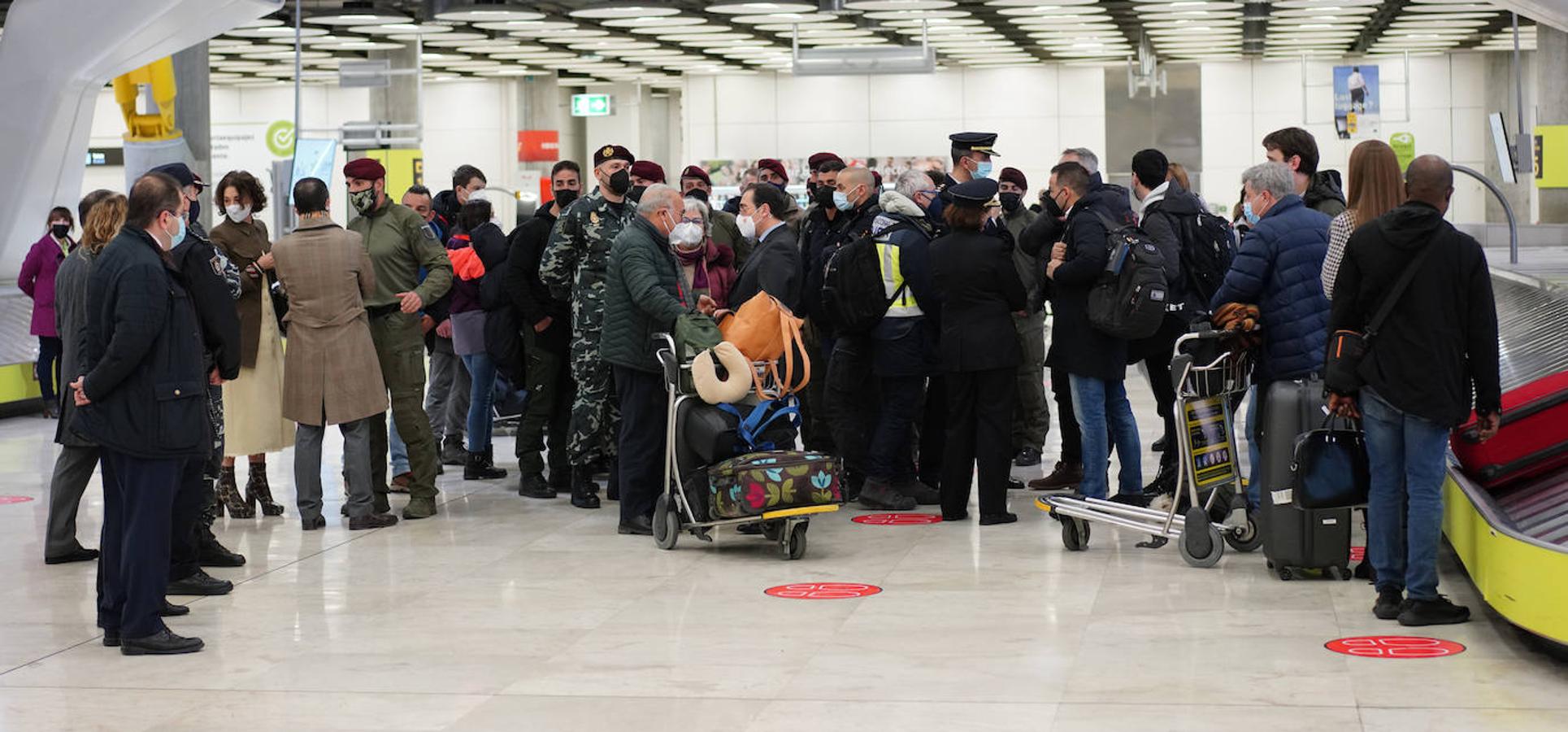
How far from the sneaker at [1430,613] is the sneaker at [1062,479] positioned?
3.57m

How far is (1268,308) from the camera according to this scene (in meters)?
6.70

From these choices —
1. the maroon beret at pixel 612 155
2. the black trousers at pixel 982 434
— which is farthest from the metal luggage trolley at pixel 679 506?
the maroon beret at pixel 612 155

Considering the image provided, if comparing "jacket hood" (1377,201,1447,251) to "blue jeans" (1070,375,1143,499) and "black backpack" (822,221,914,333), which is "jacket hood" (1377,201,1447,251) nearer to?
"blue jeans" (1070,375,1143,499)

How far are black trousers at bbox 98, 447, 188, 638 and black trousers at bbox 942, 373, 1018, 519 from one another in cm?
351

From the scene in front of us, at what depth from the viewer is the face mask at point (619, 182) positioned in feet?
27.1

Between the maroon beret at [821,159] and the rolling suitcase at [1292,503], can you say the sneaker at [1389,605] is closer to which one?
the rolling suitcase at [1292,503]

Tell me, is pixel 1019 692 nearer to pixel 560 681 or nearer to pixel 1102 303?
pixel 560 681

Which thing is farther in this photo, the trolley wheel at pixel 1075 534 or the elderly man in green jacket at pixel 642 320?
the elderly man in green jacket at pixel 642 320

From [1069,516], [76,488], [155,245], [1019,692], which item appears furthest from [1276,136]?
[76,488]

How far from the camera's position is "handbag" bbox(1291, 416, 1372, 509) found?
5910 mm

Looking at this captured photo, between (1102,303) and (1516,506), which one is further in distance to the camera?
(1102,303)

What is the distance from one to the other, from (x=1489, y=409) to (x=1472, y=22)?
21.7m

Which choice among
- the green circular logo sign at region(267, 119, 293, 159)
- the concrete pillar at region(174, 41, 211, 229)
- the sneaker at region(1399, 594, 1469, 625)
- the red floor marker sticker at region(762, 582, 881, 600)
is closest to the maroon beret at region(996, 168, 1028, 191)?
the red floor marker sticker at region(762, 582, 881, 600)

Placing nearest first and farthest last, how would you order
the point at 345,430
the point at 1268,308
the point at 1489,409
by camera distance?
the point at 1489,409 → the point at 1268,308 → the point at 345,430
